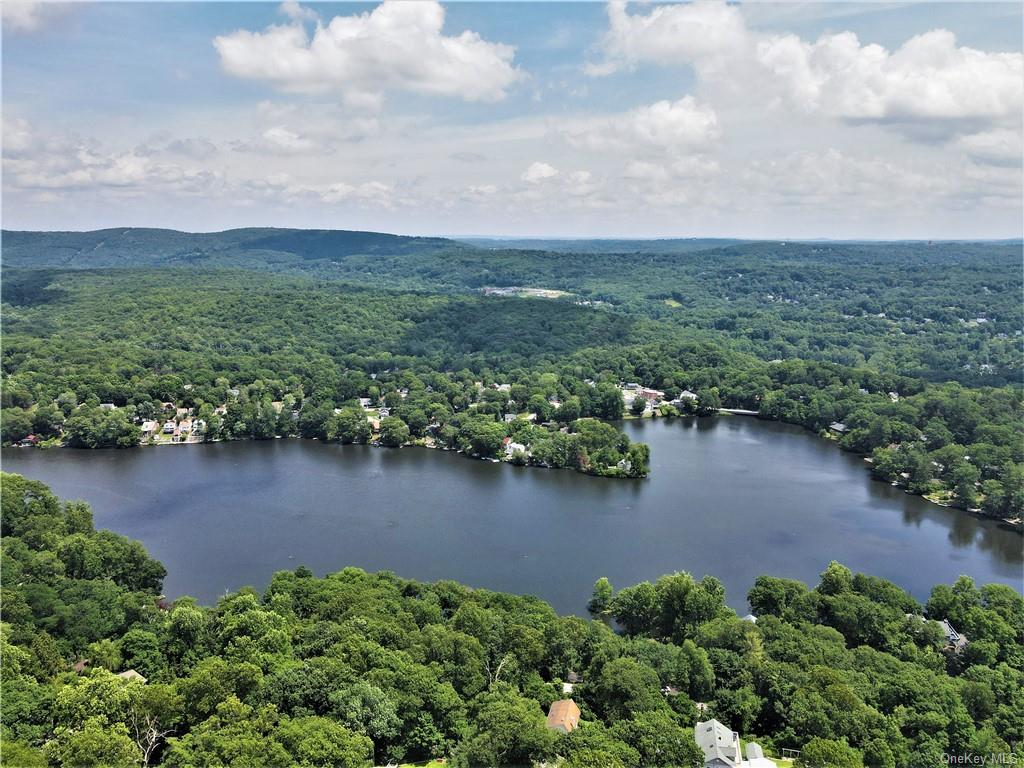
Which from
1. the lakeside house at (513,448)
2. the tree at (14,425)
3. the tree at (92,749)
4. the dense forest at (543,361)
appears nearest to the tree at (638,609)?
the tree at (92,749)

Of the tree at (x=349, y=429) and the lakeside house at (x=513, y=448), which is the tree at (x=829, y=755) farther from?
the tree at (x=349, y=429)

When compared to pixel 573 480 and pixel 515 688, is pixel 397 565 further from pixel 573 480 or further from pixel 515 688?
pixel 573 480

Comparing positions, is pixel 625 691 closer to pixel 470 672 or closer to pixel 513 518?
pixel 470 672

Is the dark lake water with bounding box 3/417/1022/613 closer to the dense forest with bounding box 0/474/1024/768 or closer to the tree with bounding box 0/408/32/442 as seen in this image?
the tree with bounding box 0/408/32/442

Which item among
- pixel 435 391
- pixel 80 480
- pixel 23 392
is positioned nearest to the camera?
pixel 80 480

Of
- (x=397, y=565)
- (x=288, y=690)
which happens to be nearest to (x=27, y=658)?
(x=288, y=690)

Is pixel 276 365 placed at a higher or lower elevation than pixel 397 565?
higher
